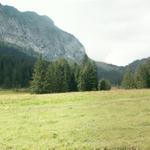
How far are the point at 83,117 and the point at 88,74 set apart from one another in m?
104

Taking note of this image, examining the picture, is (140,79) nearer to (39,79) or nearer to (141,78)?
(141,78)

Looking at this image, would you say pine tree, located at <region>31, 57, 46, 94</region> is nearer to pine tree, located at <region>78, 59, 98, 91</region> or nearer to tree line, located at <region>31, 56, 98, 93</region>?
tree line, located at <region>31, 56, 98, 93</region>

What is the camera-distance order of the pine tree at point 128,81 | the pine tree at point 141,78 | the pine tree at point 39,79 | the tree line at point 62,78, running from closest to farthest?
1. the pine tree at point 39,79
2. the tree line at point 62,78
3. the pine tree at point 141,78
4. the pine tree at point 128,81

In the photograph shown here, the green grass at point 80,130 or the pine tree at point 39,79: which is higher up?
the pine tree at point 39,79

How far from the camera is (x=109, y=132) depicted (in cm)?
2936

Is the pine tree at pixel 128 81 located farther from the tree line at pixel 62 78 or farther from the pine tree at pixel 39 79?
the pine tree at pixel 39 79

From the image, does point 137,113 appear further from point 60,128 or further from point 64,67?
point 64,67

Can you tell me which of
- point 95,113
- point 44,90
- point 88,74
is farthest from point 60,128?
point 88,74

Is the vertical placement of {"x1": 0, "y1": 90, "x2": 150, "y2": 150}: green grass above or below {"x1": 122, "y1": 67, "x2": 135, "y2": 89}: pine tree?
below

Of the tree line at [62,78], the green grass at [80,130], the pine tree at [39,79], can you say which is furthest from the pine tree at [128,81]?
the green grass at [80,130]

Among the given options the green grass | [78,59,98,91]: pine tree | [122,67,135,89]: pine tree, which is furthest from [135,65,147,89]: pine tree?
the green grass

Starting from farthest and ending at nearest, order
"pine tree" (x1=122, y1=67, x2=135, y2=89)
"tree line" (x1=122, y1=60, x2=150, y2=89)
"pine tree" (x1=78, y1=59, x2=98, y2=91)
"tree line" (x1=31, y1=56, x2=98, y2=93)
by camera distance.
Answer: "pine tree" (x1=122, y1=67, x2=135, y2=89), "tree line" (x1=122, y1=60, x2=150, y2=89), "pine tree" (x1=78, y1=59, x2=98, y2=91), "tree line" (x1=31, y1=56, x2=98, y2=93)

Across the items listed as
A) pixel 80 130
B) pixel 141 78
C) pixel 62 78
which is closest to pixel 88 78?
pixel 62 78

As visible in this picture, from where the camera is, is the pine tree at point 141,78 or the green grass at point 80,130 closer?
the green grass at point 80,130
